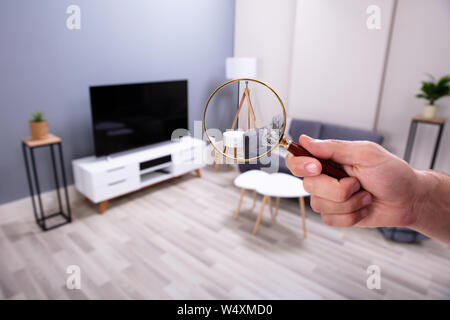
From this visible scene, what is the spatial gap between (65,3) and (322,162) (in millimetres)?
2914

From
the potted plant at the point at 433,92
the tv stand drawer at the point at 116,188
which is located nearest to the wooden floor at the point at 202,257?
the tv stand drawer at the point at 116,188

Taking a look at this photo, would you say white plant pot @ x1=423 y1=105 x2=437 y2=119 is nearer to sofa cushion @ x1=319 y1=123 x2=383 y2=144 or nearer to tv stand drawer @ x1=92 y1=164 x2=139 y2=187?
sofa cushion @ x1=319 y1=123 x2=383 y2=144

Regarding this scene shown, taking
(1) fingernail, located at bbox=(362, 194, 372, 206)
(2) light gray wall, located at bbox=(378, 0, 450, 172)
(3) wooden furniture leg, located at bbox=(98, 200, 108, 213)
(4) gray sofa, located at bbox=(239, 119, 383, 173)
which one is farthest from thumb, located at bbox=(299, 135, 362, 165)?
(2) light gray wall, located at bbox=(378, 0, 450, 172)

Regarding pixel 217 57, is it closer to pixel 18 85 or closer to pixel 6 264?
pixel 18 85

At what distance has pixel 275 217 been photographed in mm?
2977

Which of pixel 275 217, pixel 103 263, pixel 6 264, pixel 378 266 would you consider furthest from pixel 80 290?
pixel 378 266

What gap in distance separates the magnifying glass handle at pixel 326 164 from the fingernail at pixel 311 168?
22 millimetres

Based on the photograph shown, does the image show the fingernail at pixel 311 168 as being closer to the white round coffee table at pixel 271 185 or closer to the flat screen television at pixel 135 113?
the white round coffee table at pixel 271 185

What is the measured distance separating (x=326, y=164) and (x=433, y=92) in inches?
105

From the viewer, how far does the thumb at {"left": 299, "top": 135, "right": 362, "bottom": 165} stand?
2.39 feet

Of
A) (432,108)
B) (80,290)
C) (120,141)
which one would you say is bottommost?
(80,290)

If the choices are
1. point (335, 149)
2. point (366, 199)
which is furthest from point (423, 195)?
point (335, 149)

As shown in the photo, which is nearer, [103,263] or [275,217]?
[103,263]

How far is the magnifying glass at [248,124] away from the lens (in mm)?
660
